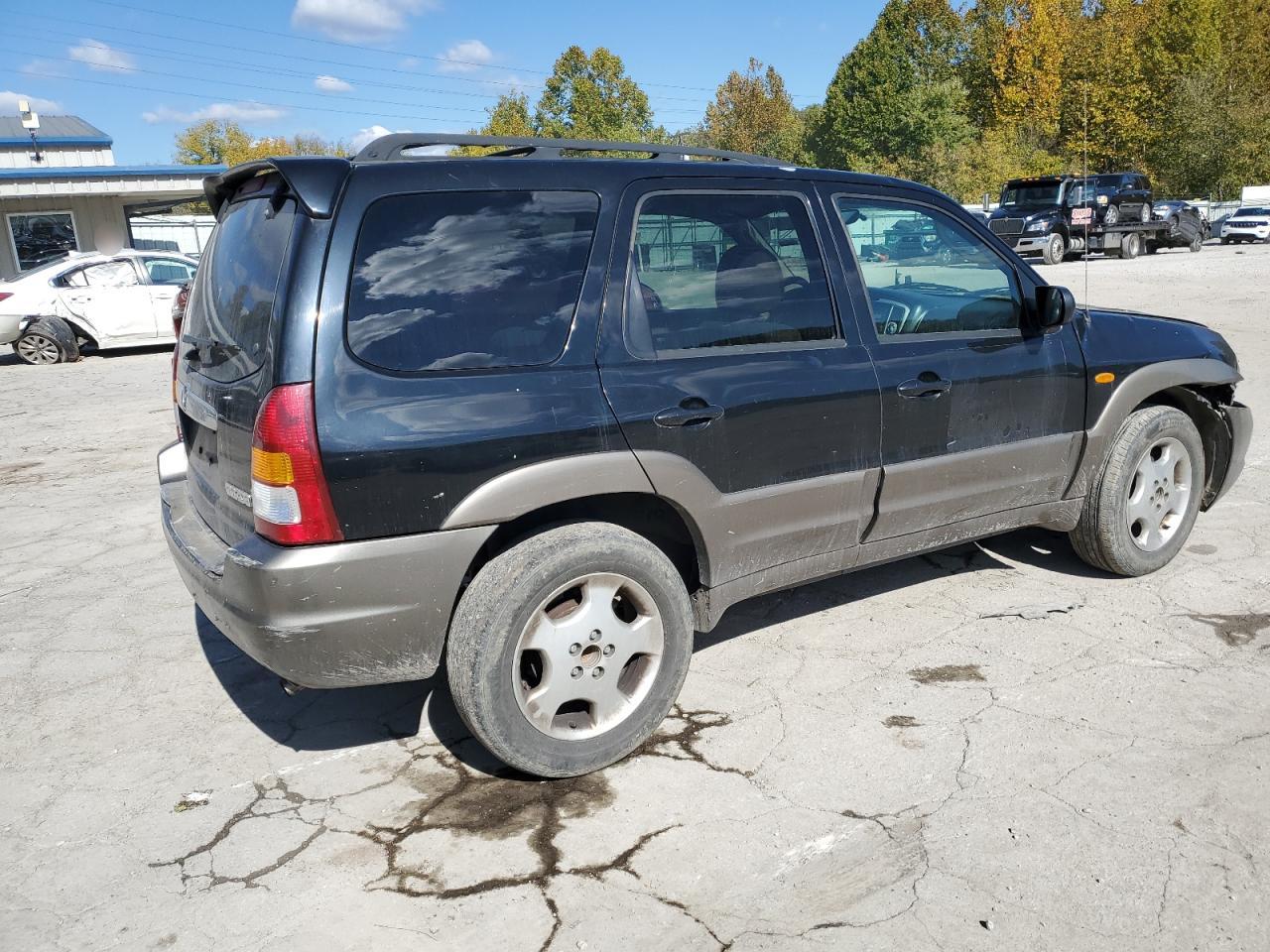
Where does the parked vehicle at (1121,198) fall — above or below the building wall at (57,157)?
below

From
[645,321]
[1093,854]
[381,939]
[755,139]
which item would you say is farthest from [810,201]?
[755,139]

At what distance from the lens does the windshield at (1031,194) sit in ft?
85.4

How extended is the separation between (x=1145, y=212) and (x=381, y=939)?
30916 mm

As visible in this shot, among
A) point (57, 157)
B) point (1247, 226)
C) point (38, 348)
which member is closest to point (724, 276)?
point (38, 348)

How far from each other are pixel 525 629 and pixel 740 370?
43.9 inches

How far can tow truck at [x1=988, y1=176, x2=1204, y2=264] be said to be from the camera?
82.6 feet

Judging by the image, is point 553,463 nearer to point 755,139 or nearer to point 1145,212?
point 1145,212

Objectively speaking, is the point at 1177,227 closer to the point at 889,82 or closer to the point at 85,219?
the point at 85,219

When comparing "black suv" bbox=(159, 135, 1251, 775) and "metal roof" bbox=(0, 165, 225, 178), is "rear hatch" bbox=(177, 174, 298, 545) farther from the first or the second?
"metal roof" bbox=(0, 165, 225, 178)

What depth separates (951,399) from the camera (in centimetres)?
388

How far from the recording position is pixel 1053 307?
407 centimetres

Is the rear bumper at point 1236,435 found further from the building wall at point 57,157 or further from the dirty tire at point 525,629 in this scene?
the building wall at point 57,157

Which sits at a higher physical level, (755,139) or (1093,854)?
(755,139)

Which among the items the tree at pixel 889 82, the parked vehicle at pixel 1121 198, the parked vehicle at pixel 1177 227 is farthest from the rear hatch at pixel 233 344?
the tree at pixel 889 82
